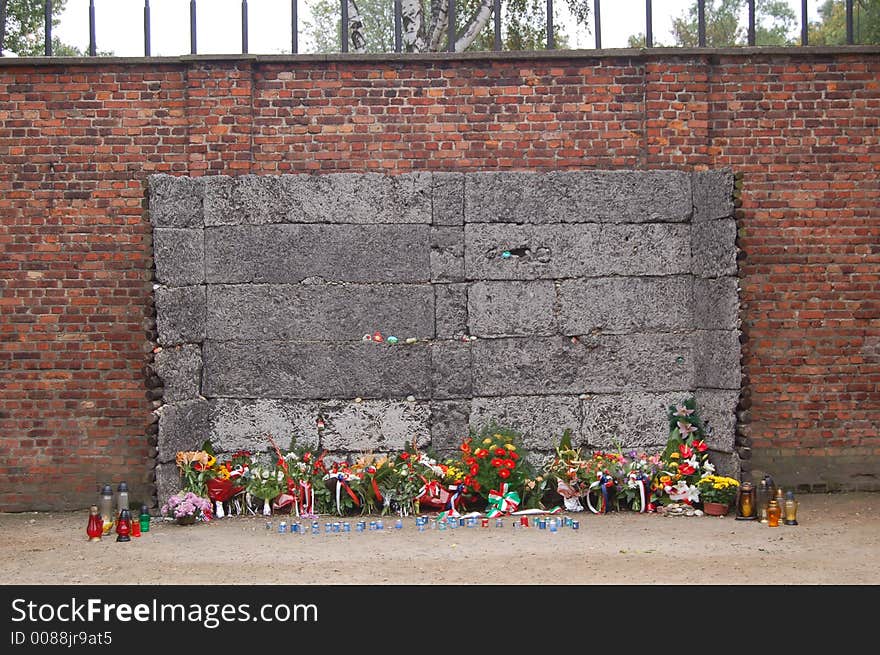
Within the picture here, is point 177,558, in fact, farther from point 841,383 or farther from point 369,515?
point 841,383

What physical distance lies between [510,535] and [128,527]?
2.76 m

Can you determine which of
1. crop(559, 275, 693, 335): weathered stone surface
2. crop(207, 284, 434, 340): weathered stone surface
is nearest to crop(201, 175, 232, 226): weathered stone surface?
crop(207, 284, 434, 340): weathered stone surface

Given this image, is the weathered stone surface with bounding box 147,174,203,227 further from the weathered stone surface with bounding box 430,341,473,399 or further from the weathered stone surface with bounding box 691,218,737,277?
the weathered stone surface with bounding box 691,218,737,277

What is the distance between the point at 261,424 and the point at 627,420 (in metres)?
3.06

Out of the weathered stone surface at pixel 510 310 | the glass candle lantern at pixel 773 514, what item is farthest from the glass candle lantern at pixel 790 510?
the weathered stone surface at pixel 510 310

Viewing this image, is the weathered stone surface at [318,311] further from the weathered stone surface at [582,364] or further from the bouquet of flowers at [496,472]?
the bouquet of flowers at [496,472]

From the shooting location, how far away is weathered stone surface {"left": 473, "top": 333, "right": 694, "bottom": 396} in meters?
8.38

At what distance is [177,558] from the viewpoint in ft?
21.6

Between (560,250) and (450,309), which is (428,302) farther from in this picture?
(560,250)

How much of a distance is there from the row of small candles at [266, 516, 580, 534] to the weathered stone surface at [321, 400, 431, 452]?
0.73 m

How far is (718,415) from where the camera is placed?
828 cm

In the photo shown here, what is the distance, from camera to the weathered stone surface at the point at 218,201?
27.2 feet

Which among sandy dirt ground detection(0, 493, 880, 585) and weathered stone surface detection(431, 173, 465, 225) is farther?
weathered stone surface detection(431, 173, 465, 225)

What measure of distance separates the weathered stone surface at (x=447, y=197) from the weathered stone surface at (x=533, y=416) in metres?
1.54
